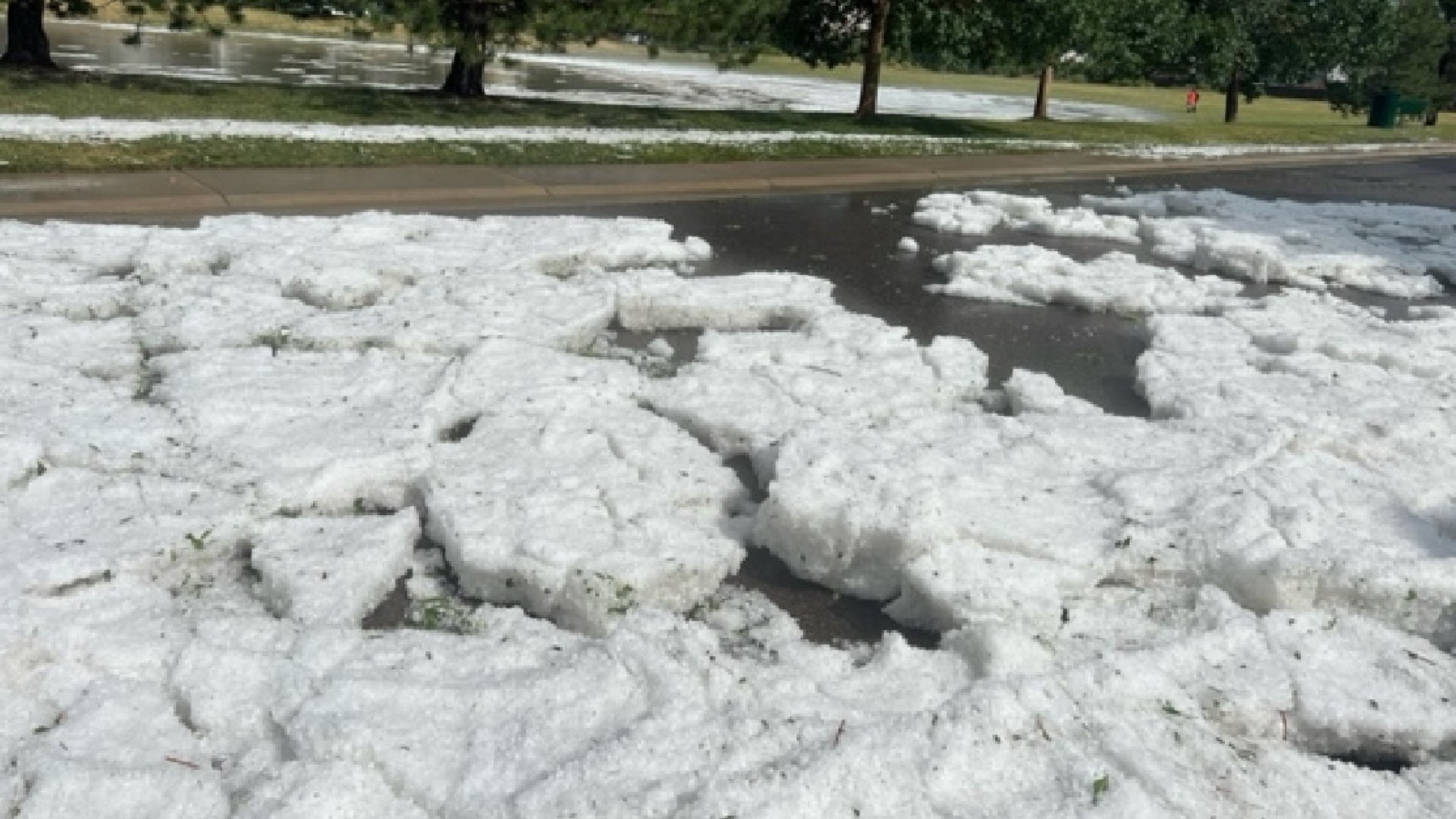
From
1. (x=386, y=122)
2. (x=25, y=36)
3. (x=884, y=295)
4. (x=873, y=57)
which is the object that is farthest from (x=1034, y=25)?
(x=25, y=36)

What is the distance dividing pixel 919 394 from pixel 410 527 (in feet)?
8.33

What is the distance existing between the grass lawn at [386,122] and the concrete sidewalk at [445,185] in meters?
0.42

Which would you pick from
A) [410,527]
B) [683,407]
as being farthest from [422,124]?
[410,527]

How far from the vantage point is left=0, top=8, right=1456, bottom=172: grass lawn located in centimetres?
1017

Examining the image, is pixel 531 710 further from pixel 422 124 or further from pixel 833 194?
pixel 422 124

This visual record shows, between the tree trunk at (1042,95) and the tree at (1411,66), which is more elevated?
the tree at (1411,66)

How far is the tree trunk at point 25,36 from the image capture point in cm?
1464

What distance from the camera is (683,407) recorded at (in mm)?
5121

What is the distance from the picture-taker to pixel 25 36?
583 inches

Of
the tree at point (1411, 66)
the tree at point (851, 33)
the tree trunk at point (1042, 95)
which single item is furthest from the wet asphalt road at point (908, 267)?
the tree at point (1411, 66)

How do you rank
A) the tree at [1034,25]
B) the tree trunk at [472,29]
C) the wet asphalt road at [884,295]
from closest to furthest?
1. the wet asphalt road at [884,295]
2. the tree trunk at [472,29]
3. the tree at [1034,25]

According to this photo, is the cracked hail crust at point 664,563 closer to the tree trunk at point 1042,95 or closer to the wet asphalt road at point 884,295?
the wet asphalt road at point 884,295

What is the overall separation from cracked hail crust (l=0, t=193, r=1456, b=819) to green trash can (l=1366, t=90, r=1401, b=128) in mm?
39619

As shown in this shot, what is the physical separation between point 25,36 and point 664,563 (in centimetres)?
1470
